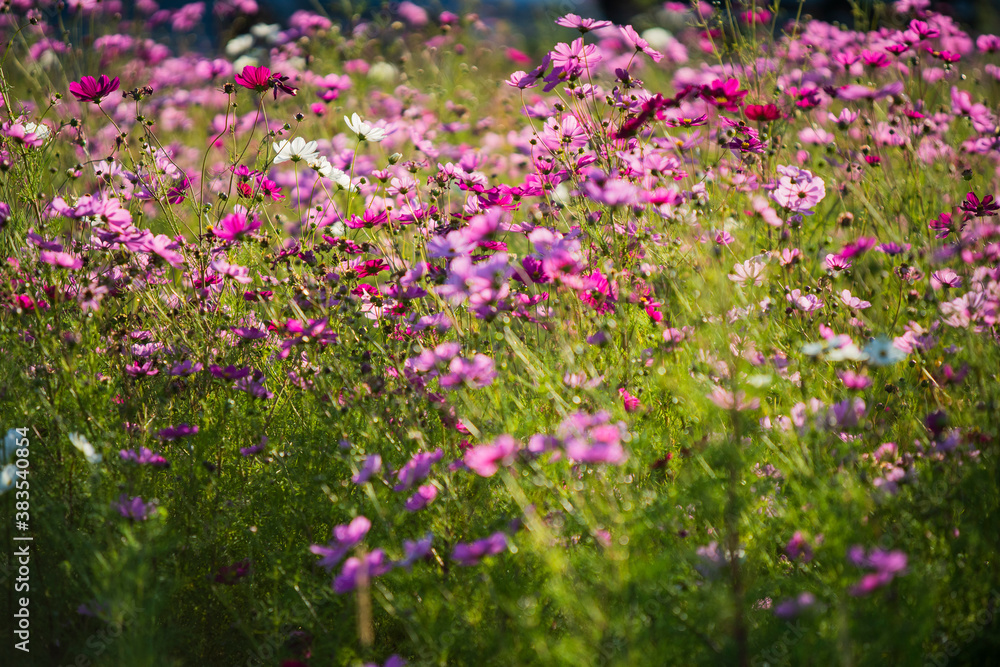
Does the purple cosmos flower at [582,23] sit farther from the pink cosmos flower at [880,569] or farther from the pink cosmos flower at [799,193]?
the pink cosmos flower at [880,569]

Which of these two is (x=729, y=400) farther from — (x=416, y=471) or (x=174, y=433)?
(x=174, y=433)

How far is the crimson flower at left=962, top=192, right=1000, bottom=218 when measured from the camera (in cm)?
180

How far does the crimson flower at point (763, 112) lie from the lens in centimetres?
190

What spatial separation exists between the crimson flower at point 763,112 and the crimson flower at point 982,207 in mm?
503

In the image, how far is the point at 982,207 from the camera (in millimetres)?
1806

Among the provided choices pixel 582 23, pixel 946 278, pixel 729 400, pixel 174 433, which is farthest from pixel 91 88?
pixel 946 278

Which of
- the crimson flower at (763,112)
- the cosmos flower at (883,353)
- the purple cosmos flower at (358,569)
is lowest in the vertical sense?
the purple cosmos flower at (358,569)

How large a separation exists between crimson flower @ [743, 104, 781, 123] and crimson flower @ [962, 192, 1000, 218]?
1.65ft

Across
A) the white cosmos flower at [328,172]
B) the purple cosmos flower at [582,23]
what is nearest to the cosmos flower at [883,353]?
the purple cosmos flower at [582,23]

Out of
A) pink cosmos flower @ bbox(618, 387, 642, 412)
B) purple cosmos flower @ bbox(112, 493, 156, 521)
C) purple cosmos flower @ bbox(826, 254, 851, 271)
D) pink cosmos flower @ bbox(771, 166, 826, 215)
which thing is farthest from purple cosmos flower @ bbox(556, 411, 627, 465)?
purple cosmos flower @ bbox(826, 254, 851, 271)

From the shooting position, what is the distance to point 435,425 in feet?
5.27

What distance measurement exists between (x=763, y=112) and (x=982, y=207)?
565mm

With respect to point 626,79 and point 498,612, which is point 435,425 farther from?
point 626,79

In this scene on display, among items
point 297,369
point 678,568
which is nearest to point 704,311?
point 678,568
